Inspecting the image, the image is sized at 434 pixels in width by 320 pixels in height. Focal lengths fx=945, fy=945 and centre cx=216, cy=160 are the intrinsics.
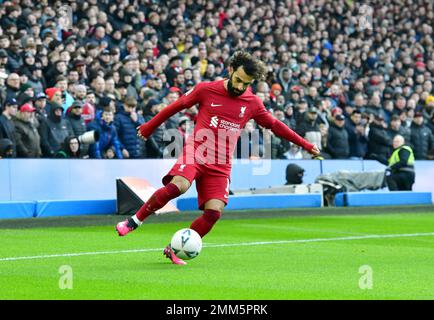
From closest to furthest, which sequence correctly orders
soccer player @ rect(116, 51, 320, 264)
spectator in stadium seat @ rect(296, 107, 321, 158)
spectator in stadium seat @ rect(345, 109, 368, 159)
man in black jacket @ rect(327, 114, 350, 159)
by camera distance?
soccer player @ rect(116, 51, 320, 264) < spectator in stadium seat @ rect(296, 107, 321, 158) < man in black jacket @ rect(327, 114, 350, 159) < spectator in stadium seat @ rect(345, 109, 368, 159)

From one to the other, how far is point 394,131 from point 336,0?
10696 mm

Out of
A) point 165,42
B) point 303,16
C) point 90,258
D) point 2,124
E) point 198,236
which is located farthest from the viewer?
point 303,16

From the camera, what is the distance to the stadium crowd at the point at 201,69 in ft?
71.1

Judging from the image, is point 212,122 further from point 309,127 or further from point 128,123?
point 309,127

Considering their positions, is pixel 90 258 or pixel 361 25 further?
pixel 361 25

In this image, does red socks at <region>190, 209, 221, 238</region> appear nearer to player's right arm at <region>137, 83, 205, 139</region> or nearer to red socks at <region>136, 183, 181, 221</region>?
red socks at <region>136, 183, 181, 221</region>

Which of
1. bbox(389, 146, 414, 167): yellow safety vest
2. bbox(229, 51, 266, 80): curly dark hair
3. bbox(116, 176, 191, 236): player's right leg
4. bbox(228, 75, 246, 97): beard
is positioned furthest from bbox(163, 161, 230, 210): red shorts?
bbox(389, 146, 414, 167): yellow safety vest

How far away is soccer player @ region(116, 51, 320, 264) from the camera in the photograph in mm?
11273

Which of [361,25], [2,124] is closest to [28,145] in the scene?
[2,124]

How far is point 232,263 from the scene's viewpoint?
11.5 meters

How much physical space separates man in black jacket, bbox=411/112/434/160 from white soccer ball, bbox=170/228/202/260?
65.0 ft

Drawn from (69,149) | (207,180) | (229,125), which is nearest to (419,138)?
(69,149)

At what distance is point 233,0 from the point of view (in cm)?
3291

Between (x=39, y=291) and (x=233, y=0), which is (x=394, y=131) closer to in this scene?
(x=233, y=0)
